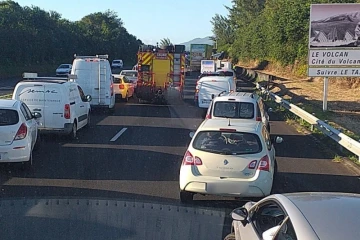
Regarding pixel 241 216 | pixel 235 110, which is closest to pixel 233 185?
pixel 241 216

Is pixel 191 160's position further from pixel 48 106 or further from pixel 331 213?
pixel 48 106

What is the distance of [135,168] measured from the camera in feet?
38.7

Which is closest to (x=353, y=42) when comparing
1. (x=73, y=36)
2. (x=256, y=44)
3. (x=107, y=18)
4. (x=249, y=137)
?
(x=249, y=137)

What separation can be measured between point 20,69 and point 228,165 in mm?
57403

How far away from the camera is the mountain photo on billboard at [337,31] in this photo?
2391 cm

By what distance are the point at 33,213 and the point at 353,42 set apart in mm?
19397

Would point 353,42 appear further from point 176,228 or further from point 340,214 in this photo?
point 340,214

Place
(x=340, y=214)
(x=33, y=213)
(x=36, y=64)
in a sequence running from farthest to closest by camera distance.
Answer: (x=36, y=64) → (x=33, y=213) → (x=340, y=214)

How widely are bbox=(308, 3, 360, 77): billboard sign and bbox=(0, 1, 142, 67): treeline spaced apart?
142ft

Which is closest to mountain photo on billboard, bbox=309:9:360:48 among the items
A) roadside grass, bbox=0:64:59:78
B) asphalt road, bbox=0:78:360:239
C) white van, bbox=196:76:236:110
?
white van, bbox=196:76:236:110

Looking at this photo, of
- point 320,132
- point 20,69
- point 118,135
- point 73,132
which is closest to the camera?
point 73,132

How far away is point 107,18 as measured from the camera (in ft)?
452

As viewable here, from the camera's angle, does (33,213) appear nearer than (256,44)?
Yes

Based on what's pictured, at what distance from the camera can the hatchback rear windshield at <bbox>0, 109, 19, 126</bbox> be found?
11.3 meters
